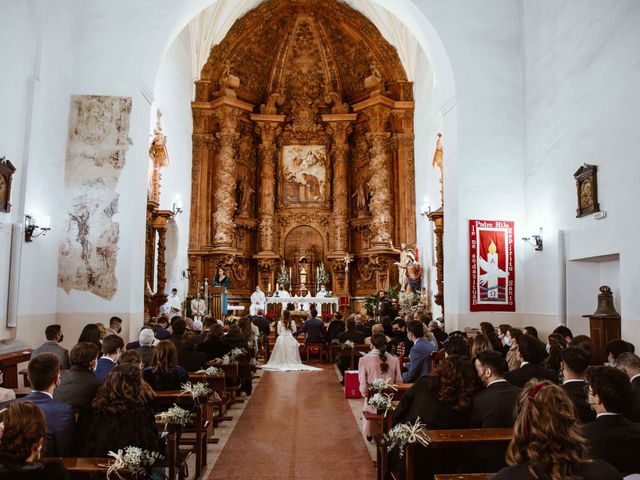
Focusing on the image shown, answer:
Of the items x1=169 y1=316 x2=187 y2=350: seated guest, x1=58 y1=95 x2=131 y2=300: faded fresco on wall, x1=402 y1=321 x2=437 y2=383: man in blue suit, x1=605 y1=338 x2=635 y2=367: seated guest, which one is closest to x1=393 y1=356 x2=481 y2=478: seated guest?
x1=605 y1=338 x2=635 y2=367: seated guest

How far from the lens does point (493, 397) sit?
4.06 m

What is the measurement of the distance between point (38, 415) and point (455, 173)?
10520mm

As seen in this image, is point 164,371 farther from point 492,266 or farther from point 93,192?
point 492,266

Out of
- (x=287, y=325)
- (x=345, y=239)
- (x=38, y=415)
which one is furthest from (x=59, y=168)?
(x=345, y=239)

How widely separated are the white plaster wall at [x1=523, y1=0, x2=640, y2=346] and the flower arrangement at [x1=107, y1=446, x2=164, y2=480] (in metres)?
7.03

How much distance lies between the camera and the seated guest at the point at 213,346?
350 inches

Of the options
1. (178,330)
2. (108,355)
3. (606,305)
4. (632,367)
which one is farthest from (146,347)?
(606,305)

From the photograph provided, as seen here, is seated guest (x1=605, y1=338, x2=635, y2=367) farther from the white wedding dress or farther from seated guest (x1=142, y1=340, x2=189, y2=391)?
the white wedding dress

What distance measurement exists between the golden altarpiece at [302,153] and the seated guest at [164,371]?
1516 centimetres

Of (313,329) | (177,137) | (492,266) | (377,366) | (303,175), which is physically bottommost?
(313,329)

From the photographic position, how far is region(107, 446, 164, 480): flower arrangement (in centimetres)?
336

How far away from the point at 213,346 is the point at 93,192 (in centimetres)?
443

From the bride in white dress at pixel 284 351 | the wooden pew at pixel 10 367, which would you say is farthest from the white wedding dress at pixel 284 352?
the wooden pew at pixel 10 367

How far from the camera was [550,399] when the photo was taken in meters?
2.40
